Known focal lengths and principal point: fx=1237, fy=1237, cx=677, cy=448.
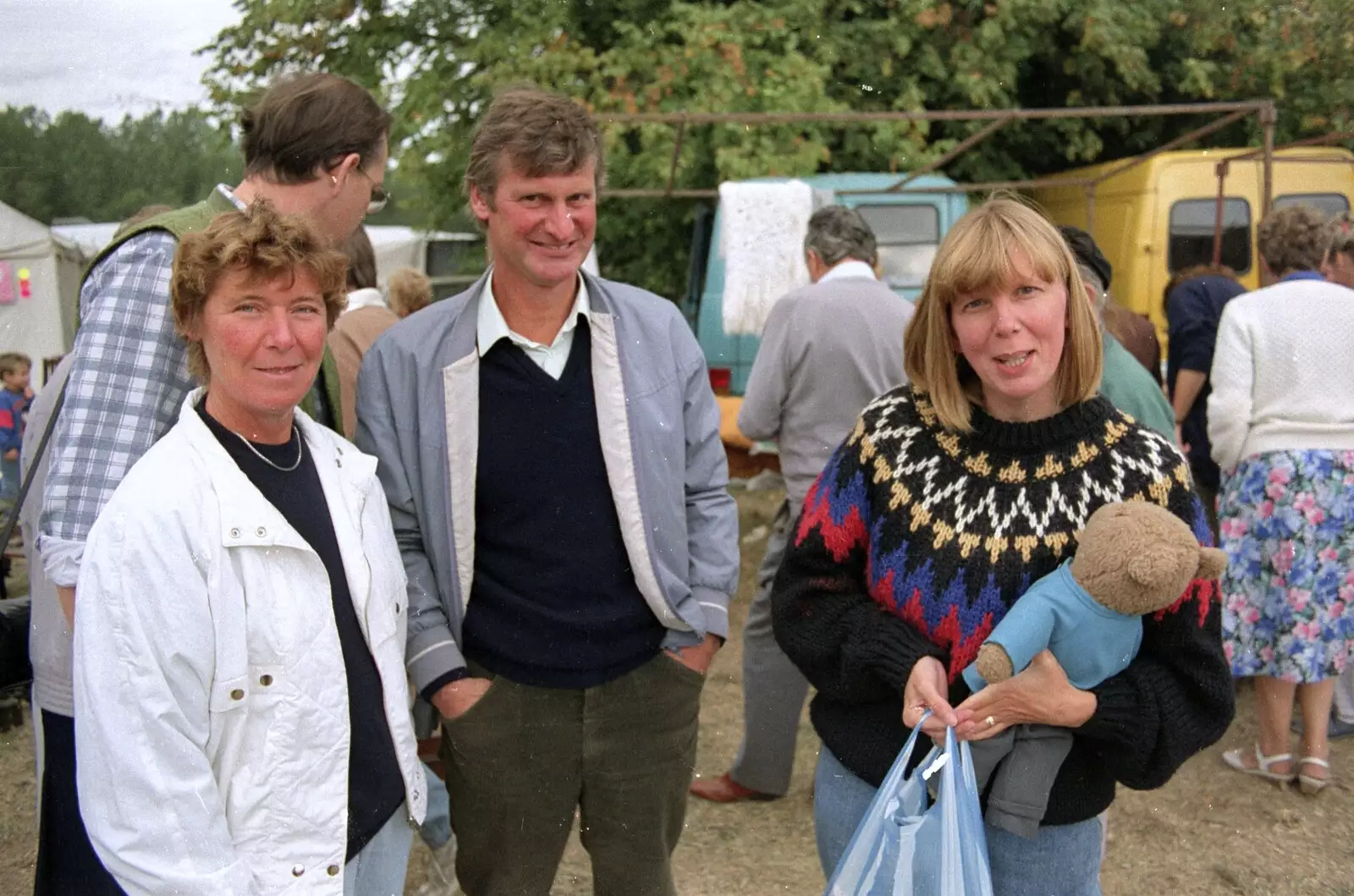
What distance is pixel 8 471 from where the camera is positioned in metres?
8.02

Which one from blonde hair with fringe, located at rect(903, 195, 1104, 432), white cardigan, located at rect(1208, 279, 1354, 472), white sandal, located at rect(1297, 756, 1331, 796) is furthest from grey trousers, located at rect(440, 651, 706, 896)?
white sandal, located at rect(1297, 756, 1331, 796)

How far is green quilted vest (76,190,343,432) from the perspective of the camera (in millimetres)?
1977

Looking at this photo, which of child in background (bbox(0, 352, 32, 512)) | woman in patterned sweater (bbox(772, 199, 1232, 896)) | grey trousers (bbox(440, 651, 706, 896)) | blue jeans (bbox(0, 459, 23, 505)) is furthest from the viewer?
child in background (bbox(0, 352, 32, 512))

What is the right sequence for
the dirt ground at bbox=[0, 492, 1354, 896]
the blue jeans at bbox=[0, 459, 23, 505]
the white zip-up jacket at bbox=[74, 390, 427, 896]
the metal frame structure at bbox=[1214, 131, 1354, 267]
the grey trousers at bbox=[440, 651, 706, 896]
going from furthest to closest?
1. the blue jeans at bbox=[0, 459, 23, 505]
2. the metal frame structure at bbox=[1214, 131, 1354, 267]
3. the dirt ground at bbox=[0, 492, 1354, 896]
4. the grey trousers at bbox=[440, 651, 706, 896]
5. the white zip-up jacket at bbox=[74, 390, 427, 896]

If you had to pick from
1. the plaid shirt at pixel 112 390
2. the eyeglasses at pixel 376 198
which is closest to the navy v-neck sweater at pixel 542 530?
the eyeglasses at pixel 376 198

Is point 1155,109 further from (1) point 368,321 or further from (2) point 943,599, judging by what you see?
(2) point 943,599

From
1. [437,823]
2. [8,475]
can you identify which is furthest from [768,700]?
[8,475]

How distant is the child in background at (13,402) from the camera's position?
27.0 ft

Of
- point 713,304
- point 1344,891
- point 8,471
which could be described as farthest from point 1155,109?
point 8,471

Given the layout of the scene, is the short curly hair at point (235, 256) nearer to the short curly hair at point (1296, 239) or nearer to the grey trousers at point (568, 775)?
the grey trousers at point (568, 775)

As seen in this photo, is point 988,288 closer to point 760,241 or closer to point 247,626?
point 247,626

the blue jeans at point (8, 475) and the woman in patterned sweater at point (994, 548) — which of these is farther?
the blue jeans at point (8, 475)

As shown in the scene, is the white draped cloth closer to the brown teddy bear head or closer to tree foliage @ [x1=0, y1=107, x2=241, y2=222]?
tree foliage @ [x1=0, y1=107, x2=241, y2=222]

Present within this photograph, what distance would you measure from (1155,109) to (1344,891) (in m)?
4.67
